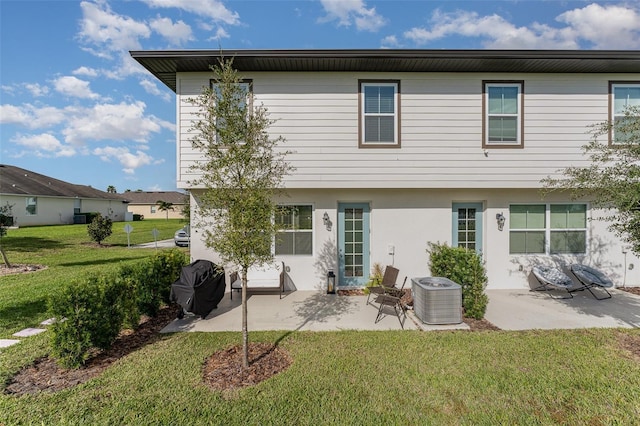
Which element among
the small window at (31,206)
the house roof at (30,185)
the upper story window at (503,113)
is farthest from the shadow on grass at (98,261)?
the small window at (31,206)

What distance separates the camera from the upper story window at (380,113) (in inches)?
277

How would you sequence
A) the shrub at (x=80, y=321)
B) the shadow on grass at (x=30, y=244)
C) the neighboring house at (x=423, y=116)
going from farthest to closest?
the shadow on grass at (x=30, y=244)
the neighboring house at (x=423, y=116)
the shrub at (x=80, y=321)

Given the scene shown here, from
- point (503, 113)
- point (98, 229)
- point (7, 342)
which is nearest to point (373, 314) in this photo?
point (503, 113)

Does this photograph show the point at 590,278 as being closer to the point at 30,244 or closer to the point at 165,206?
the point at 30,244

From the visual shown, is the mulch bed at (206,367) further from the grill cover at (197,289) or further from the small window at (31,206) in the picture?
the small window at (31,206)

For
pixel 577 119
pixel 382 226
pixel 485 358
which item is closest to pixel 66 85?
pixel 382 226

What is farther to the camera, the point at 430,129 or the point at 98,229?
the point at 98,229

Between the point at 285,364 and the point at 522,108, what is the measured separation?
805 centimetres

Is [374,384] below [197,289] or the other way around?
below

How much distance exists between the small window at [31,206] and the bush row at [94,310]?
29.3 meters

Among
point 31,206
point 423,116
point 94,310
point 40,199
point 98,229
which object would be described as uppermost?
point 423,116

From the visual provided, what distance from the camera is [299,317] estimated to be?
18.7ft

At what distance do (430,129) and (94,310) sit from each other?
24.9ft

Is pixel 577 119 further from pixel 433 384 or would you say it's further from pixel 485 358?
pixel 433 384
